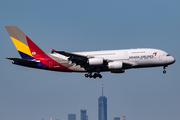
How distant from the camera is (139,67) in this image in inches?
2402

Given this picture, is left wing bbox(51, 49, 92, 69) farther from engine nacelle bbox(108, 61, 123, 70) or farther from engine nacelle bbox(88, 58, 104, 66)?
engine nacelle bbox(108, 61, 123, 70)

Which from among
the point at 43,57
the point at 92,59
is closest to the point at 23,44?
the point at 43,57

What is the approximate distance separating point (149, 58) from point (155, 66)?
2.21m

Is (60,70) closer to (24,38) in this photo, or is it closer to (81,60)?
(81,60)

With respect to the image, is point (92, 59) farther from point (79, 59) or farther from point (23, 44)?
point (23, 44)

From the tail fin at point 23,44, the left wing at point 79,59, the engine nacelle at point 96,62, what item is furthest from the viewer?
the tail fin at point 23,44

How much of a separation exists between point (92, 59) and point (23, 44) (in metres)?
14.4

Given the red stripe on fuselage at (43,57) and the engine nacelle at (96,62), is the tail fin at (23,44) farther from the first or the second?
the engine nacelle at (96,62)

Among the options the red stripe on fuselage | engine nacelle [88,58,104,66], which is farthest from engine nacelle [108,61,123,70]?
the red stripe on fuselage

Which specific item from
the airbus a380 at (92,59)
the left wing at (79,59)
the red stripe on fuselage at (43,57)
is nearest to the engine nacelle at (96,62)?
the airbus a380 at (92,59)

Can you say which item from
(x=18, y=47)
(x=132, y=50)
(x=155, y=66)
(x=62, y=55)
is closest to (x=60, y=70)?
(x=62, y=55)

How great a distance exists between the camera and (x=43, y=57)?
62344mm

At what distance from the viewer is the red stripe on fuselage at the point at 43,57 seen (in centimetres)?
6162

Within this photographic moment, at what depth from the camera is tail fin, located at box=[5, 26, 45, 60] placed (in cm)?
6306
